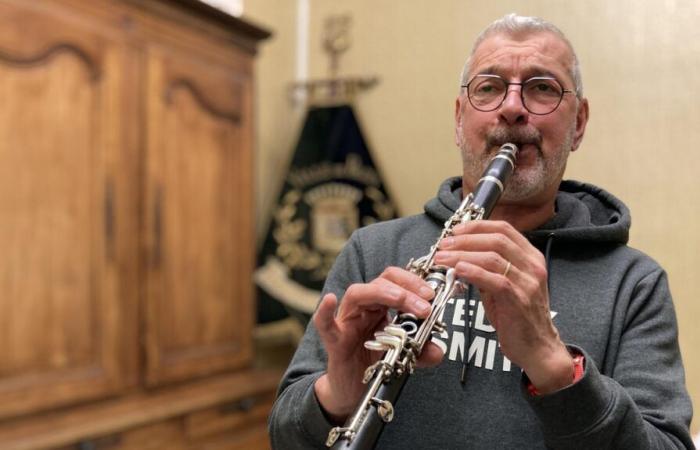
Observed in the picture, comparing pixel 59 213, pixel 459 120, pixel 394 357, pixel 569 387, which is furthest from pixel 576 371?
pixel 59 213

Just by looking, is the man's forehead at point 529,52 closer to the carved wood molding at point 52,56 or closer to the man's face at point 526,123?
the man's face at point 526,123

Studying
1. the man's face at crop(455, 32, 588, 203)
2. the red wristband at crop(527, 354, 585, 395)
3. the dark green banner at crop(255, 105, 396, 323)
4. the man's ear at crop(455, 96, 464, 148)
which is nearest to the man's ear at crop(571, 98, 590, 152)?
the man's face at crop(455, 32, 588, 203)

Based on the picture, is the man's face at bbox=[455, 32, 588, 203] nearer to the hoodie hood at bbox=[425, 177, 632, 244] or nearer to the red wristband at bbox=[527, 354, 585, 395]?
the hoodie hood at bbox=[425, 177, 632, 244]

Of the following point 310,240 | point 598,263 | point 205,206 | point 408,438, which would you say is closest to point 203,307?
point 205,206

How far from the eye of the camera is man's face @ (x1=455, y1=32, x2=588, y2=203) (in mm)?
778

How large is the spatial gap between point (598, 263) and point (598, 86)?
266mm

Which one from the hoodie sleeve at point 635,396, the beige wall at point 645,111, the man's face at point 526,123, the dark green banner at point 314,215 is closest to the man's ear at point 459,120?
the man's face at point 526,123

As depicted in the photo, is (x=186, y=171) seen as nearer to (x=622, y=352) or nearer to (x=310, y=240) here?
(x=310, y=240)

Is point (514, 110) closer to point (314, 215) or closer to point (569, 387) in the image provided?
point (569, 387)

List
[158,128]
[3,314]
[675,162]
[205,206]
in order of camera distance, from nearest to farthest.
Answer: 1. [675,162]
2. [3,314]
3. [158,128]
4. [205,206]

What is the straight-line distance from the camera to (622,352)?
708mm

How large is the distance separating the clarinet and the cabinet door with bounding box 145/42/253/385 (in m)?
1.16

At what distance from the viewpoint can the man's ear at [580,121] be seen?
0.83 meters

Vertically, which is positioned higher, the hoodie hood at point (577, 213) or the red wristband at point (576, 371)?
the hoodie hood at point (577, 213)
